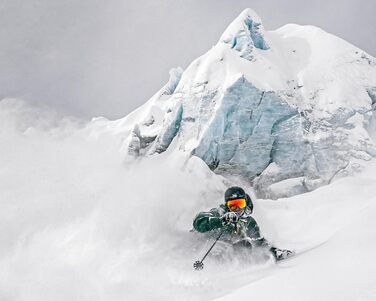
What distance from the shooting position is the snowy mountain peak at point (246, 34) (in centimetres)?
3066

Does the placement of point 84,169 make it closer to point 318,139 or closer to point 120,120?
point 318,139

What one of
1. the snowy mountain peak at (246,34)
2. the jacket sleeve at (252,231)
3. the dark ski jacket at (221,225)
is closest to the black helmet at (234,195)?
the dark ski jacket at (221,225)

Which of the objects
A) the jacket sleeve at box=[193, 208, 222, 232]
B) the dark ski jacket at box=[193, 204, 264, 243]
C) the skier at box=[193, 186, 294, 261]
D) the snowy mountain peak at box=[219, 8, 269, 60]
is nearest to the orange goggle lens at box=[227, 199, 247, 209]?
the skier at box=[193, 186, 294, 261]

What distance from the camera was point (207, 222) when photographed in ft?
31.1

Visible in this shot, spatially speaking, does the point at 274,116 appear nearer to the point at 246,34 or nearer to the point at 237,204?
the point at 246,34

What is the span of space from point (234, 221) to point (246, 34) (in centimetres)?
2535

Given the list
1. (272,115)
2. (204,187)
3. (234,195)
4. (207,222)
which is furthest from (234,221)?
(272,115)

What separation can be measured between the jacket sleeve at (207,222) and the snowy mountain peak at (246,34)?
75.8 feet

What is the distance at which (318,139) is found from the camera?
26125mm

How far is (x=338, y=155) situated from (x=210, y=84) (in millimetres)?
11196

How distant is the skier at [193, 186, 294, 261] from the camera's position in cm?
914

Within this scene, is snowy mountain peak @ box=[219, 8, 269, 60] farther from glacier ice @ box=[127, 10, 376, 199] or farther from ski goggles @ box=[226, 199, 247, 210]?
ski goggles @ box=[226, 199, 247, 210]

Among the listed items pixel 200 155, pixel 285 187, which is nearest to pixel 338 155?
pixel 285 187

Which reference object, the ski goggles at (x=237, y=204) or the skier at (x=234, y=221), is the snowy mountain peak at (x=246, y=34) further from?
the ski goggles at (x=237, y=204)
